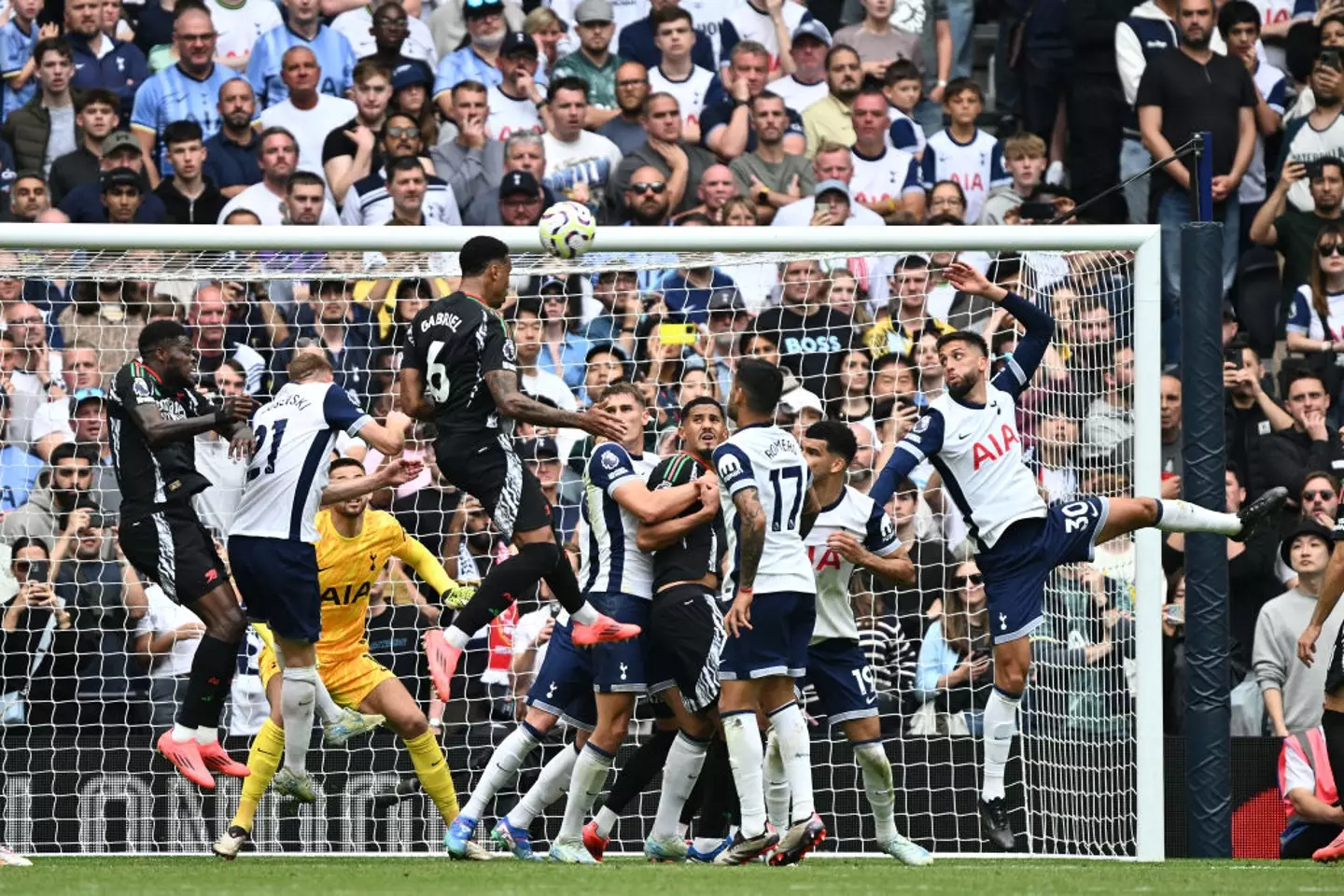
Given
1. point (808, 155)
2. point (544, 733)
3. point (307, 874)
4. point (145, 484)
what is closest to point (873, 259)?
point (808, 155)

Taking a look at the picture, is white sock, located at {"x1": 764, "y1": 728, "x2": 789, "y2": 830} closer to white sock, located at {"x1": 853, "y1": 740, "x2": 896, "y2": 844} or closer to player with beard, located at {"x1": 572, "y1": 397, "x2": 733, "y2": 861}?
player with beard, located at {"x1": 572, "y1": 397, "x2": 733, "y2": 861}

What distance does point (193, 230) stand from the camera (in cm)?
1068

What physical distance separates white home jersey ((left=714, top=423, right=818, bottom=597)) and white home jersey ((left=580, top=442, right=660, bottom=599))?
526 millimetres

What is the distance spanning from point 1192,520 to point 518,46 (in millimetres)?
7228

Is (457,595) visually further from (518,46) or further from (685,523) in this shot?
(518,46)

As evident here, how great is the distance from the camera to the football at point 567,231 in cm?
1006

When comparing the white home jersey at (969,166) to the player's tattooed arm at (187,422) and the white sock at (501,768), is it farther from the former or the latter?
the player's tattooed arm at (187,422)

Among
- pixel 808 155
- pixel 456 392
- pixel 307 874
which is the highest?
pixel 808 155

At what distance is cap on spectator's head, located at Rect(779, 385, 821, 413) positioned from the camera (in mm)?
12430

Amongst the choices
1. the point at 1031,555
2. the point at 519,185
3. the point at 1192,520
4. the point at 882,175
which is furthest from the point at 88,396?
the point at 1192,520

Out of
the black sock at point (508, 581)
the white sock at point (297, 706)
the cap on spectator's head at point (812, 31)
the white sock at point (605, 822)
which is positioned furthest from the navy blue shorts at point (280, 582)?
the cap on spectator's head at point (812, 31)

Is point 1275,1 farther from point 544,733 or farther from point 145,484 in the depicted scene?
point 145,484

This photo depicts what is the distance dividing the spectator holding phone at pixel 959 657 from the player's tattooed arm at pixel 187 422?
462 centimetres

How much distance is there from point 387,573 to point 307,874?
13.2 feet
